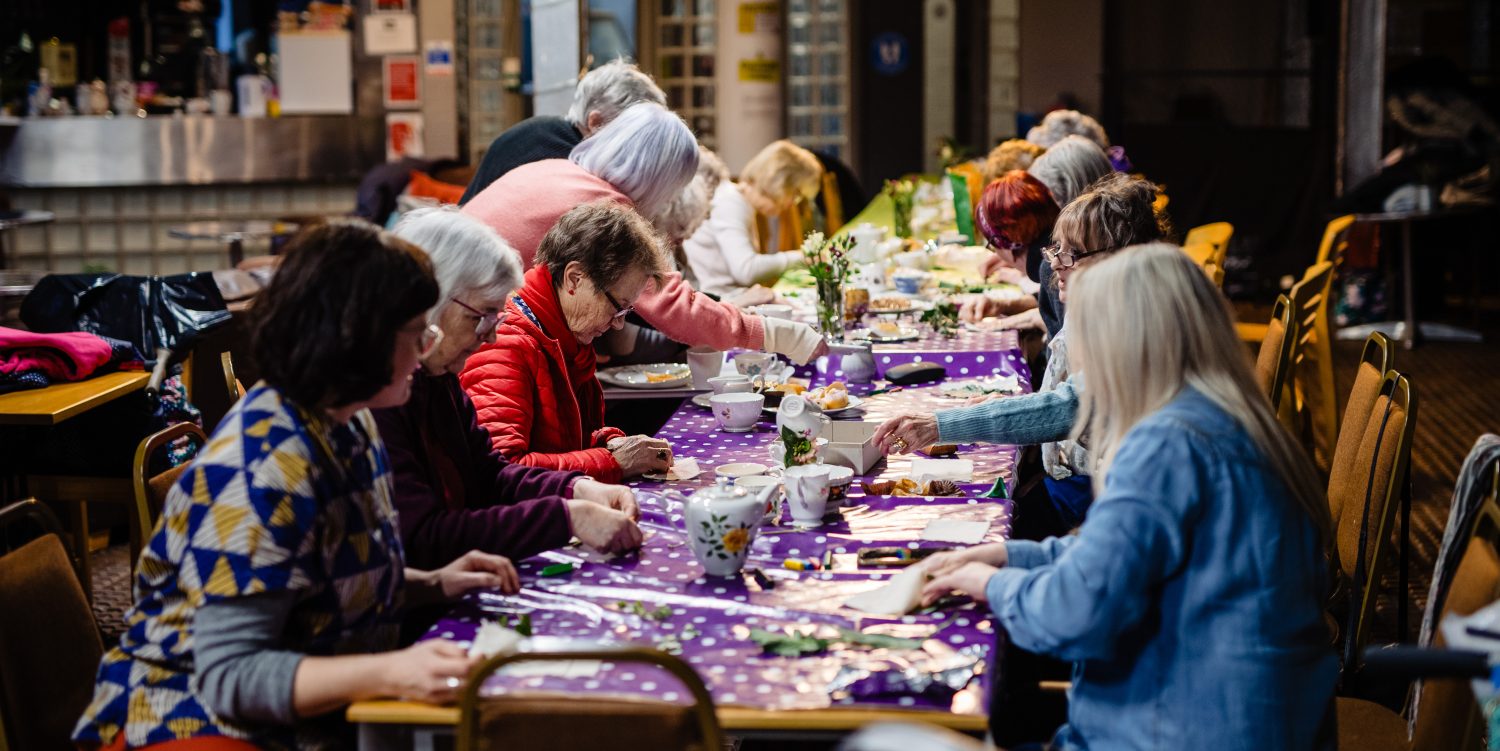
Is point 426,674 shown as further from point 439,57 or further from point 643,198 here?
point 439,57

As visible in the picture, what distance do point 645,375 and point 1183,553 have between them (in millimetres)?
2444

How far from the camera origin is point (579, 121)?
15.8 ft

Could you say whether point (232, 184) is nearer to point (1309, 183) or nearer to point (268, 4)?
point (268, 4)

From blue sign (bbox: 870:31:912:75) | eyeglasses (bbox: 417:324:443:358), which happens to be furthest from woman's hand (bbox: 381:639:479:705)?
blue sign (bbox: 870:31:912:75)

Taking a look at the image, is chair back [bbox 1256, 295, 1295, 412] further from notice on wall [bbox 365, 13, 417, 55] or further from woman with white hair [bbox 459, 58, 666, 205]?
notice on wall [bbox 365, 13, 417, 55]

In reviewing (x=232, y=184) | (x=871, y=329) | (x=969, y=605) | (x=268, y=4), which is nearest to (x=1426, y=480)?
(x=871, y=329)

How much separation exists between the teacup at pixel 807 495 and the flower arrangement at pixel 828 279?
1.93m

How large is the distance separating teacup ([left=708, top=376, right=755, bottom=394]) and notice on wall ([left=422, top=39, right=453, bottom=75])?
7021 mm

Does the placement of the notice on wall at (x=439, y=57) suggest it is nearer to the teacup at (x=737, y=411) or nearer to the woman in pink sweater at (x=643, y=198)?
the woman in pink sweater at (x=643, y=198)

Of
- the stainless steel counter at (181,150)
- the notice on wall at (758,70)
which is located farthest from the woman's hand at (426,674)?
the notice on wall at (758,70)

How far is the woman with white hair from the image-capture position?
4.69 meters

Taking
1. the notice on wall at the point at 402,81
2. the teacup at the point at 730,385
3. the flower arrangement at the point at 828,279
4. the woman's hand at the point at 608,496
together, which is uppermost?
the notice on wall at the point at 402,81

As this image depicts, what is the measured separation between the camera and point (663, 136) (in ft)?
13.1

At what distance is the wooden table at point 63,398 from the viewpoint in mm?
3945
